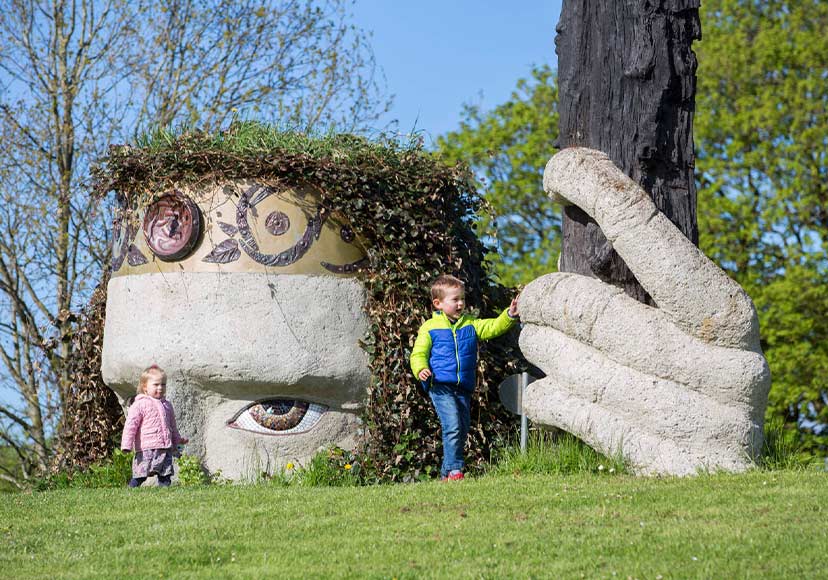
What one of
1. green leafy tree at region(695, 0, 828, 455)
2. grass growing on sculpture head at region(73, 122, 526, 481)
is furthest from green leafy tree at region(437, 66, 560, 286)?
grass growing on sculpture head at region(73, 122, 526, 481)

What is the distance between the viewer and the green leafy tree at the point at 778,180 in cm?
1525

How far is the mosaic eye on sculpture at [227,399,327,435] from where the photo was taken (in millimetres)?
8273

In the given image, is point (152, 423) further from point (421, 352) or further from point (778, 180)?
point (778, 180)

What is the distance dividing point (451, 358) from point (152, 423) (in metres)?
2.42

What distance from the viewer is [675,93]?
7438 millimetres

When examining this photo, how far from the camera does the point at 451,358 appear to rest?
294 inches

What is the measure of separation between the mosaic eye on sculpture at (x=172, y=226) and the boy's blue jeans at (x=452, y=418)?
91.0 inches

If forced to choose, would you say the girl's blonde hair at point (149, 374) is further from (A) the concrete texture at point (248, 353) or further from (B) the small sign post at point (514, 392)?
(B) the small sign post at point (514, 392)

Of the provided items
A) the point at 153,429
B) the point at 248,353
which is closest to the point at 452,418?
the point at 248,353

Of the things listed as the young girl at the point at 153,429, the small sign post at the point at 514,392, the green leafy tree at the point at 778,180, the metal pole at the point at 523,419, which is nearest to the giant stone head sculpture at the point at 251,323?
the young girl at the point at 153,429

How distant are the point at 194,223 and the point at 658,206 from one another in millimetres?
3534

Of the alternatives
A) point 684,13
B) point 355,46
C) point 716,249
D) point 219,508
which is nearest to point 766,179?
point 716,249

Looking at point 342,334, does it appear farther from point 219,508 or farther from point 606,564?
point 606,564

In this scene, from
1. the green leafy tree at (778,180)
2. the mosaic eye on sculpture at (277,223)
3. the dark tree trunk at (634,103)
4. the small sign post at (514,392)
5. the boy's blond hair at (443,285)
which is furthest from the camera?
the green leafy tree at (778,180)
